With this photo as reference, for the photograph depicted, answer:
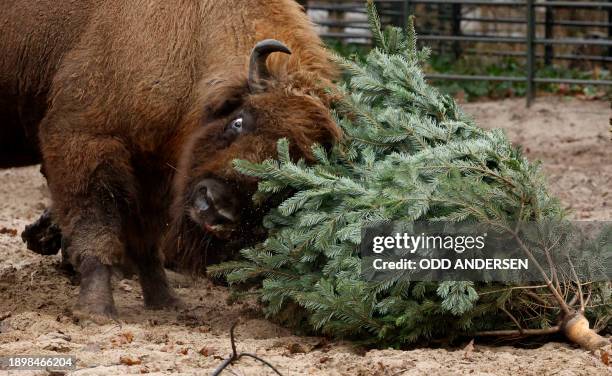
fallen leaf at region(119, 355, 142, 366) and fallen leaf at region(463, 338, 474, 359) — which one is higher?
fallen leaf at region(463, 338, 474, 359)

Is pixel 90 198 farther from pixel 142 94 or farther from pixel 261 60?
pixel 261 60

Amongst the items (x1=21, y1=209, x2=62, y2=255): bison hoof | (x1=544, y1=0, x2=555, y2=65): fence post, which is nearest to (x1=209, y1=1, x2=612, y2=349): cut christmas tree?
(x1=21, y1=209, x2=62, y2=255): bison hoof

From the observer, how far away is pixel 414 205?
15.5 ft

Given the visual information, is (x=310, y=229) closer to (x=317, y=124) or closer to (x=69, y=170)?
(x=317, y=124)

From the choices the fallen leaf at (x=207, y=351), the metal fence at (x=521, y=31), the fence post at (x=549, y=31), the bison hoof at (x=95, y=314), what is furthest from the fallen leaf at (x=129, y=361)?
the fence post at (x=549, y=31)

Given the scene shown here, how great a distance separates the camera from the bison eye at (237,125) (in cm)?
547

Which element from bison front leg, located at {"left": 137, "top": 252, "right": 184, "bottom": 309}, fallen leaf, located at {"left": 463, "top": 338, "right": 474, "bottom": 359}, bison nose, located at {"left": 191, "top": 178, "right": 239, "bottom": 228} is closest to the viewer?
fallen leaf, located at {"left": 463, "top": 338, "right": 474, "bottom": 359}

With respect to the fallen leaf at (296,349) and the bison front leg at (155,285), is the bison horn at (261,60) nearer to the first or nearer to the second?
the fallen leaf at (296,349)

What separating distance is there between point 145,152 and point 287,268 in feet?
3.51

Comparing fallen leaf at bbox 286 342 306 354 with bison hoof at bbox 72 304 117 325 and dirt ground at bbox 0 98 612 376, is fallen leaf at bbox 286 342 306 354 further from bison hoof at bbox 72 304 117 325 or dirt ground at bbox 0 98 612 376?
bison hoof at bbox 72 304 117 325

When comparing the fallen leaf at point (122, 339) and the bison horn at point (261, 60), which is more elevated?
the bison horn at point (261, 60)

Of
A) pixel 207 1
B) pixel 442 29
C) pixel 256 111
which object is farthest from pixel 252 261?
pixel 442 29

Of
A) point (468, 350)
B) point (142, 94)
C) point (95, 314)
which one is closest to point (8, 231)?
point (95, 314)

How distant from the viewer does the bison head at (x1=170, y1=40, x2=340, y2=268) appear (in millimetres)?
5289
